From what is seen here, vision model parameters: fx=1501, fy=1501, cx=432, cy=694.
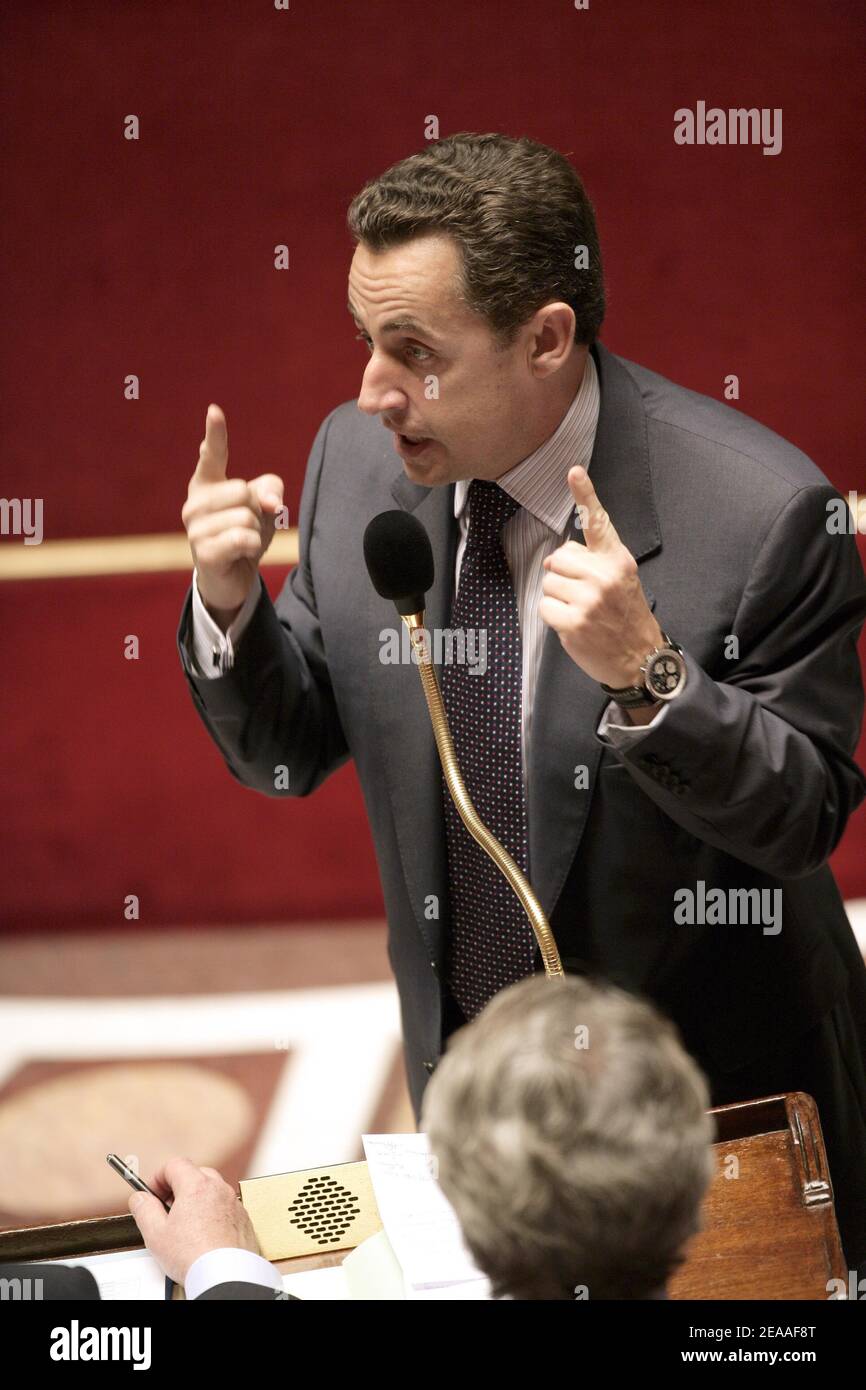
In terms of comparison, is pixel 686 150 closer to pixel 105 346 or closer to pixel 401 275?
pixel 105 346

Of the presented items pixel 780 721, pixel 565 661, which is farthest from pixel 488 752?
pixel 780 721

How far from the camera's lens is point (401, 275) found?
5.31 ft

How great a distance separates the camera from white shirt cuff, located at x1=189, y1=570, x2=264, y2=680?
172cm

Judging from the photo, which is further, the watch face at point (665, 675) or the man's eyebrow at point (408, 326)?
the man's eyebrow at point (408, 326)

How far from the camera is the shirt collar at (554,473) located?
1743 millimetres

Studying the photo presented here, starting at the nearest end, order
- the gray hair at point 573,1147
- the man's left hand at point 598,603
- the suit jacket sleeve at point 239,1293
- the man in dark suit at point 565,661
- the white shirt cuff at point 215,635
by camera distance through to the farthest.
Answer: the gray hair at point 573,1147 < the suit jacket sleeve at point 239,1293 < the man's left hand at point 598,603 < the man in dark suit at point 565,661 < the white shirt cuff at point 215,635

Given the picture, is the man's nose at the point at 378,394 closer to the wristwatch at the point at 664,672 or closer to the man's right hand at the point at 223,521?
the man's right hand at the point at 223,521

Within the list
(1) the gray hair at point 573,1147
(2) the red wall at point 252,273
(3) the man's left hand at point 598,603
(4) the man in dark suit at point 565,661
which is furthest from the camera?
(2) the red wall at point 252,273

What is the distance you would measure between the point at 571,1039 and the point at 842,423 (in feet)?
11.5

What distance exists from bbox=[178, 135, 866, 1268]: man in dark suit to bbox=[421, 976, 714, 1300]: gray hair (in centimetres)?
51

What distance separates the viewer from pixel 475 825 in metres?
1.48

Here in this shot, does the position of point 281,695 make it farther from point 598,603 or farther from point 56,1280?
point 56,1280

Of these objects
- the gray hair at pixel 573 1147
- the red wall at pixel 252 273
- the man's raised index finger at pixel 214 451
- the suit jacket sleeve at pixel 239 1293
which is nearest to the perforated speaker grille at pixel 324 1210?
the suit jacket sleeve at pixel 239 1293

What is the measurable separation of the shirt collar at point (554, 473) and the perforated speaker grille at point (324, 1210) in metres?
0.77
